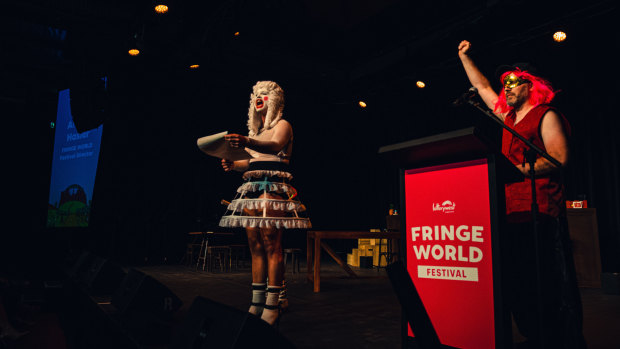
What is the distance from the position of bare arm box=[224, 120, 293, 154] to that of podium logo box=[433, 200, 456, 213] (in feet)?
4.03

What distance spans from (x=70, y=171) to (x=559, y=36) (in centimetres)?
817

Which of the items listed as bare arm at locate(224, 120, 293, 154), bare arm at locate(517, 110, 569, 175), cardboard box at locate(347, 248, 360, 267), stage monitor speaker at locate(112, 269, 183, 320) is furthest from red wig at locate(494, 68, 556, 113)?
cardboard box at locate(347, 248, 360, 267)

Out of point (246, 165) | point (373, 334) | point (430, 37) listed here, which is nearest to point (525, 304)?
point (373, 334)

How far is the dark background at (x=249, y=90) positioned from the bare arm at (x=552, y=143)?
14.5 feet

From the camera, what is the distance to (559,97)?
6852mm

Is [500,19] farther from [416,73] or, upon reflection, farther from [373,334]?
[373,334]

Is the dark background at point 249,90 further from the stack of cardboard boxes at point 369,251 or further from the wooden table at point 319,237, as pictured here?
the wooden table at point 319,237

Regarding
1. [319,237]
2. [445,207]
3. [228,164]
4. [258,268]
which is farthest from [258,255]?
[319,237]

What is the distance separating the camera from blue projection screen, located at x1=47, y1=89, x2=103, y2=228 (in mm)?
7074

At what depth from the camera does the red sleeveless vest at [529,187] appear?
6.11 feet

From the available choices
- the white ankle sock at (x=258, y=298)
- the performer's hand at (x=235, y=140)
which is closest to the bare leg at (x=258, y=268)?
the white ankle sock at (x=258, y=298)

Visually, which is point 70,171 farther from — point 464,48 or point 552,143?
point 552,143

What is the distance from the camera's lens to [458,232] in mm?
1584

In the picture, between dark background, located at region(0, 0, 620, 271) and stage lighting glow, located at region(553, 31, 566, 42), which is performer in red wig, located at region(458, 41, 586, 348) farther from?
stage lighting glow, located at region(553, 31, 566, 42)
